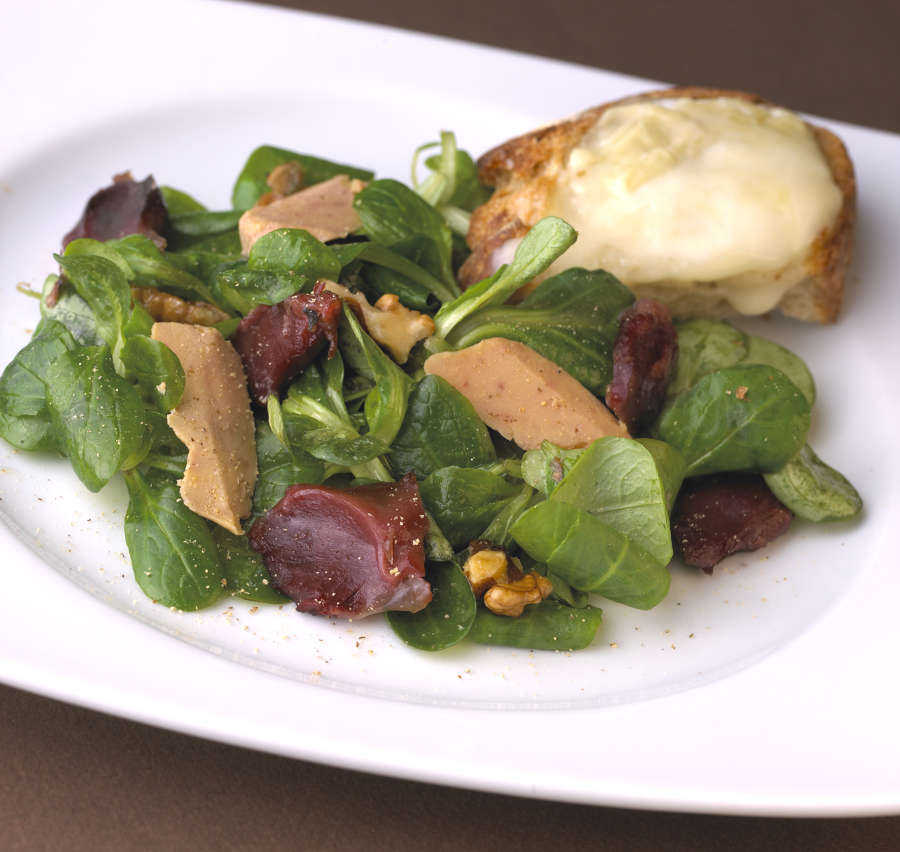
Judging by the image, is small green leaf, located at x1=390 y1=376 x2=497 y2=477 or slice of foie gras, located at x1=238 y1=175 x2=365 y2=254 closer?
small green leaf, located at x1=390 y1=376 x2=497 y2=477

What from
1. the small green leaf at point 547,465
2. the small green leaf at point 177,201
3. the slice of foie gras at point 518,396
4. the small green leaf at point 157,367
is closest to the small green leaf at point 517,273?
the slice of foie gras at point 518,396

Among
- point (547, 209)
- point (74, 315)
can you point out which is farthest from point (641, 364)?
point (74, 315)

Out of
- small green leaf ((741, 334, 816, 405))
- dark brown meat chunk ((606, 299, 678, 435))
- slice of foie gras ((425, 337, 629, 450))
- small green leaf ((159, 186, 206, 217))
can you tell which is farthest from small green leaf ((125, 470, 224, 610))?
small green leaf ((741, 334, 816, 405))

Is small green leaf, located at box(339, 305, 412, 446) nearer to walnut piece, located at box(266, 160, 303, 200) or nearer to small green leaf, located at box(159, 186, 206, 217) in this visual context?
walnut piece, located at box(266, 160, 303, 200)

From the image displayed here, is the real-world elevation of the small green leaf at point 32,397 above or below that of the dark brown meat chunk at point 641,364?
below

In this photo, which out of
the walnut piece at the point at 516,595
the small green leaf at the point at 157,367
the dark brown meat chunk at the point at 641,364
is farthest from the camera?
the dark brown meat chunk at the point at 641,364

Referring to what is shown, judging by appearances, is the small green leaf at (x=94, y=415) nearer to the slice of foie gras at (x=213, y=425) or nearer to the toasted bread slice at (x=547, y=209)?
the slice of foie gras at (x=213, y=425)

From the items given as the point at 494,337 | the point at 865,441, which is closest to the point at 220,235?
the point at 494,337
